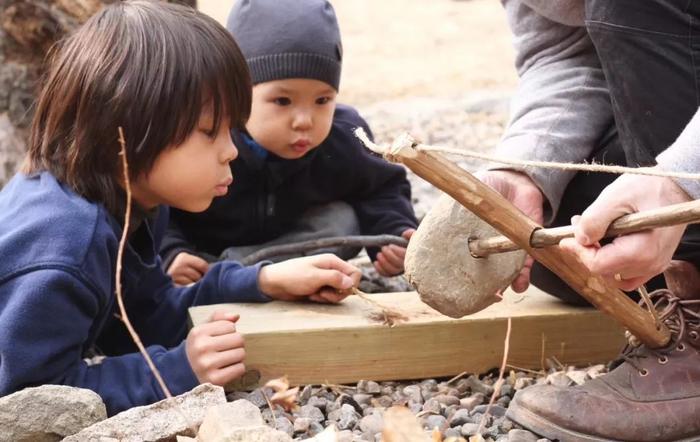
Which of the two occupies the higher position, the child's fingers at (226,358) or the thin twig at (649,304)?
the thin twig at (649,304)

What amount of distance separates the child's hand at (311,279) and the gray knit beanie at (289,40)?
804mm

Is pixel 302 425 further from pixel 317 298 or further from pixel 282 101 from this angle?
pixel 282 101

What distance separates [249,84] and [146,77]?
10.9 inches

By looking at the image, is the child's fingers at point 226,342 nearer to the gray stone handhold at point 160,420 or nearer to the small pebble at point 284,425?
the small pebble at point 284,425

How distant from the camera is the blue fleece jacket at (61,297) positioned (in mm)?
2207

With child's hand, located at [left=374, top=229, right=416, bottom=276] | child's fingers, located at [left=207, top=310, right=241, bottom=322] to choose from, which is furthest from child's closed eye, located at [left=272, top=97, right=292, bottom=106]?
child's fingers, located at [left=207, top=310, right=241, bottom=322]

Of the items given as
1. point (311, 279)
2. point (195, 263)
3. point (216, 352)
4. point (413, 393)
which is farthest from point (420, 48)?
point (216, 352)

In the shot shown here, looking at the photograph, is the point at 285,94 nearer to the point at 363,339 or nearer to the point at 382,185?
the point at 382,185

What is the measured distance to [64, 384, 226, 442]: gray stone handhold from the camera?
6.39ft

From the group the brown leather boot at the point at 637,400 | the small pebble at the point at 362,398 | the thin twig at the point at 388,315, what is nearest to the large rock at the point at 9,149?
the thin twig at the point at 388,315

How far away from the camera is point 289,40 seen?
333 centimetres

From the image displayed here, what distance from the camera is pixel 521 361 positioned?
8.54 ft

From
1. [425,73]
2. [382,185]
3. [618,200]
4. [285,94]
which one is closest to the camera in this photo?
[618,200]

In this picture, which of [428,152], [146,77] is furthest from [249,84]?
[428,152]
